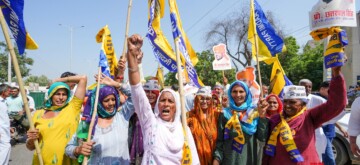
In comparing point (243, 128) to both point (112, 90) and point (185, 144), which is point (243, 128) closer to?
point (185, 144)

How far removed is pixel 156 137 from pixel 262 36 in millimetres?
3172

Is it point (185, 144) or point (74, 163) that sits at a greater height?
point (185, 144)

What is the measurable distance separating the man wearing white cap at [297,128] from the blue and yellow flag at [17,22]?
236 cm

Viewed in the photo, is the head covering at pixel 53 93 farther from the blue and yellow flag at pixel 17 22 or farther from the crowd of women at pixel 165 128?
the blue and yellow flag at pixel 17 22

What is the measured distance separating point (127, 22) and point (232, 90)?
1.28 m

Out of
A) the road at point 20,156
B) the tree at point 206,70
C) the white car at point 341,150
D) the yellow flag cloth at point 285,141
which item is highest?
the tree at point 206,70

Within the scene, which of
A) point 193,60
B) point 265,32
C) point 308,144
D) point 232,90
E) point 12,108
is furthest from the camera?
point 12,108

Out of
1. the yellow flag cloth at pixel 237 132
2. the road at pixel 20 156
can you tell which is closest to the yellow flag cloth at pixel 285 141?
the yellow flag cloth at pixel 237 132

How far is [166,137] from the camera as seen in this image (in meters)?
2.78

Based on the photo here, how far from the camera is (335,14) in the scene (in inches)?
113

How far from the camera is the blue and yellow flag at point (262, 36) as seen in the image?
206 inches

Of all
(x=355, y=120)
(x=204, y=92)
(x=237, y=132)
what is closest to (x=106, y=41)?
(x=204, y=92)

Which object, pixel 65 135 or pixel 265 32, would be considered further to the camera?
pixel 265 32

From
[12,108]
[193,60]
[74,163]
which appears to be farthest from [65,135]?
[12,108]
